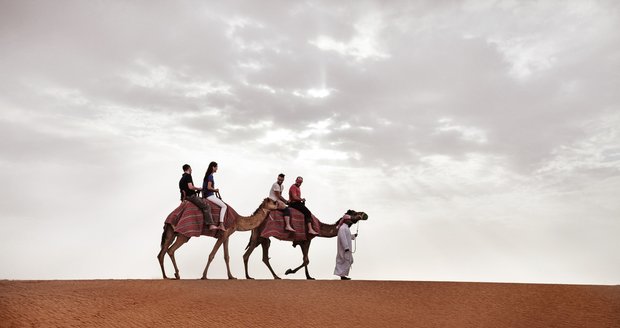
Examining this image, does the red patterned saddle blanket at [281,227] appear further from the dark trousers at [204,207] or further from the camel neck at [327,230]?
the dark trousers at [204,207]

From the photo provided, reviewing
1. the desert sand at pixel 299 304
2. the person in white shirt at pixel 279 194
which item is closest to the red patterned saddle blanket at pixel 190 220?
the desert sand at pixel 299 304

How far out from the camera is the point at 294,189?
68.0 ft

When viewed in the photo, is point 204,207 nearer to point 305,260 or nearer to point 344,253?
point 305,260

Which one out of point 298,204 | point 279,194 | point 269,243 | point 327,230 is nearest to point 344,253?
point 327,230

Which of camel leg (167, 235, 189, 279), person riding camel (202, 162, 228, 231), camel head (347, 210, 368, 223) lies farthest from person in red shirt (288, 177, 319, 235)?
camel leg (167, 235, 189, 279)

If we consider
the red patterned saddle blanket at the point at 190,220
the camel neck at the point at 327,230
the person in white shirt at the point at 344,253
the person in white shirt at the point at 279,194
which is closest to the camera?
the red patterned saddle blanket at the point at 190,220

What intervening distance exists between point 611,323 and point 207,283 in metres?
9.56

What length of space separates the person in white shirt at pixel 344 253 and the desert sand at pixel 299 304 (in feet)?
8.28

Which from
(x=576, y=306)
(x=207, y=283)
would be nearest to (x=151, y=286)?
(x=207, y=283)

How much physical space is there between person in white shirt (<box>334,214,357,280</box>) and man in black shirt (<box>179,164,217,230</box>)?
166 inches

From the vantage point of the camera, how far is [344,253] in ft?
68.0

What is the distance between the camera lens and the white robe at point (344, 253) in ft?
67.7

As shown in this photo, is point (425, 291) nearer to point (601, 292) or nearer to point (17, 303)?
point (601, 292)

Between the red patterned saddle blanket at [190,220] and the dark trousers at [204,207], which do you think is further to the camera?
the dark trousers at [204,207]
